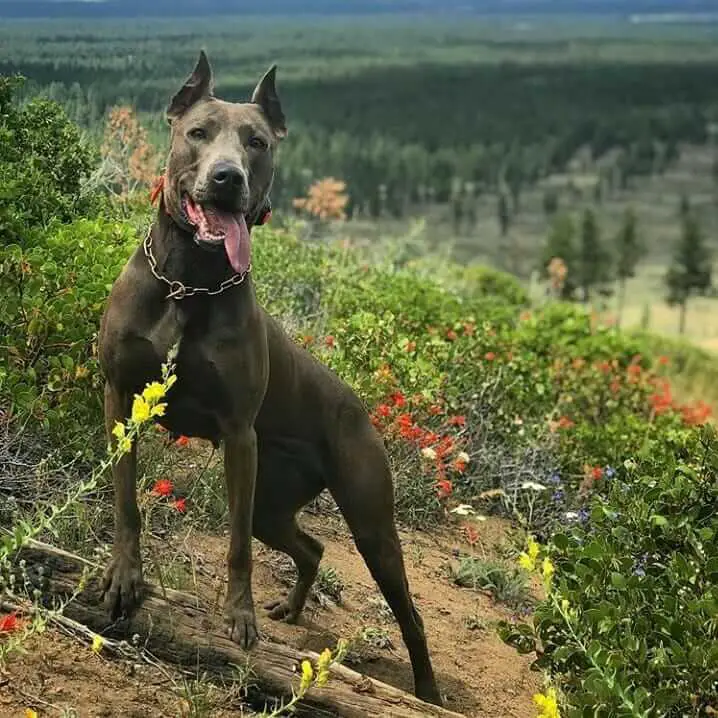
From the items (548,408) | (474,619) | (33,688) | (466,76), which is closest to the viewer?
(33,688)

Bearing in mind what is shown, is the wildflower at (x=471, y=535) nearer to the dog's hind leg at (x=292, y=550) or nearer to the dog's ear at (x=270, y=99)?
the dog's hind leg at (x=292, y=550)

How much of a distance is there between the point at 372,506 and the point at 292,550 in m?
0.50

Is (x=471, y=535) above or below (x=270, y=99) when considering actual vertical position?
below

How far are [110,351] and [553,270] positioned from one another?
12.5 meters

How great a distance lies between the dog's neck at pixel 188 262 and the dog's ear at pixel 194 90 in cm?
42

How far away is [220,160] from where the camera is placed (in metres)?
3.77

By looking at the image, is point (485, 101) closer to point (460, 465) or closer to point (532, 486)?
point (532, 486)

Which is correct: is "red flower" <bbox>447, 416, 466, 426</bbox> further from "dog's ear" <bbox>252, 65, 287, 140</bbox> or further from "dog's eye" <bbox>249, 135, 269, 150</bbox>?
"dog's eye" <bbox>249, 135, 269, 150</bbox>

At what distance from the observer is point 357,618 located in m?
5.59

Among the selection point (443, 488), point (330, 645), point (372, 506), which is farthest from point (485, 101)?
point (372, 506)

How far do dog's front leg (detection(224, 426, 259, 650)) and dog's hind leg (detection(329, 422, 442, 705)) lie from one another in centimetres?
61

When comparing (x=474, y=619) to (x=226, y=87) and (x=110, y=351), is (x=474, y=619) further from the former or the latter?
(x=226, y=87)

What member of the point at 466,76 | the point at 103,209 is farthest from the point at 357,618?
the point at 466,76

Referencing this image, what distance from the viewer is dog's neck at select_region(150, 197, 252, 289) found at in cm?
400
